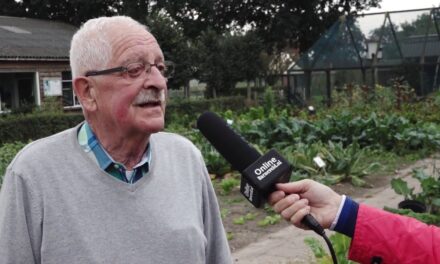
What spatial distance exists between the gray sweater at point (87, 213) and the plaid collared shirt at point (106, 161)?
27 mm

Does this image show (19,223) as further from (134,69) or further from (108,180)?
(134,69)

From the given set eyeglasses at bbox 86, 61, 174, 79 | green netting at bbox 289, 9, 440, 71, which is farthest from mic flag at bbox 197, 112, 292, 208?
green netting at bbox 289, 9, 440, 71

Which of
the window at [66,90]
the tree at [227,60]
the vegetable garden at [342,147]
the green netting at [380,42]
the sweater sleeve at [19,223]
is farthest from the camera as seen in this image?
the tree at [227,60]

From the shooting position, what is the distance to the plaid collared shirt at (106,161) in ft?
7.22

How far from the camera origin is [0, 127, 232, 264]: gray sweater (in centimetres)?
203

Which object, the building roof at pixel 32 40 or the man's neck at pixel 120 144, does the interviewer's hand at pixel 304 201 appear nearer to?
the man's neck at pixel 120 144

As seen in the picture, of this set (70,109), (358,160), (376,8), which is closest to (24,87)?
(70,109)

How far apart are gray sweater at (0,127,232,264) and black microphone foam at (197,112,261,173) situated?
209 mm

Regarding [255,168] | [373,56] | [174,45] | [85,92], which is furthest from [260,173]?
[174,45]

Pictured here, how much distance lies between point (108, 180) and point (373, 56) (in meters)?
21.0

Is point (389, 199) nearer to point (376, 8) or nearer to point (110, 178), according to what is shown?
point (110, 178)

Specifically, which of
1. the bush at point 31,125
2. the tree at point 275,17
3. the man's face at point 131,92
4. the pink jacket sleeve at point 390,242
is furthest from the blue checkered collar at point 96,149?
the tree at point 275,17

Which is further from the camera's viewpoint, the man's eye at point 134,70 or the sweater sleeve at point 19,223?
the man's eye at point 134,70

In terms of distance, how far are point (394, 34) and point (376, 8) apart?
19.1 m
